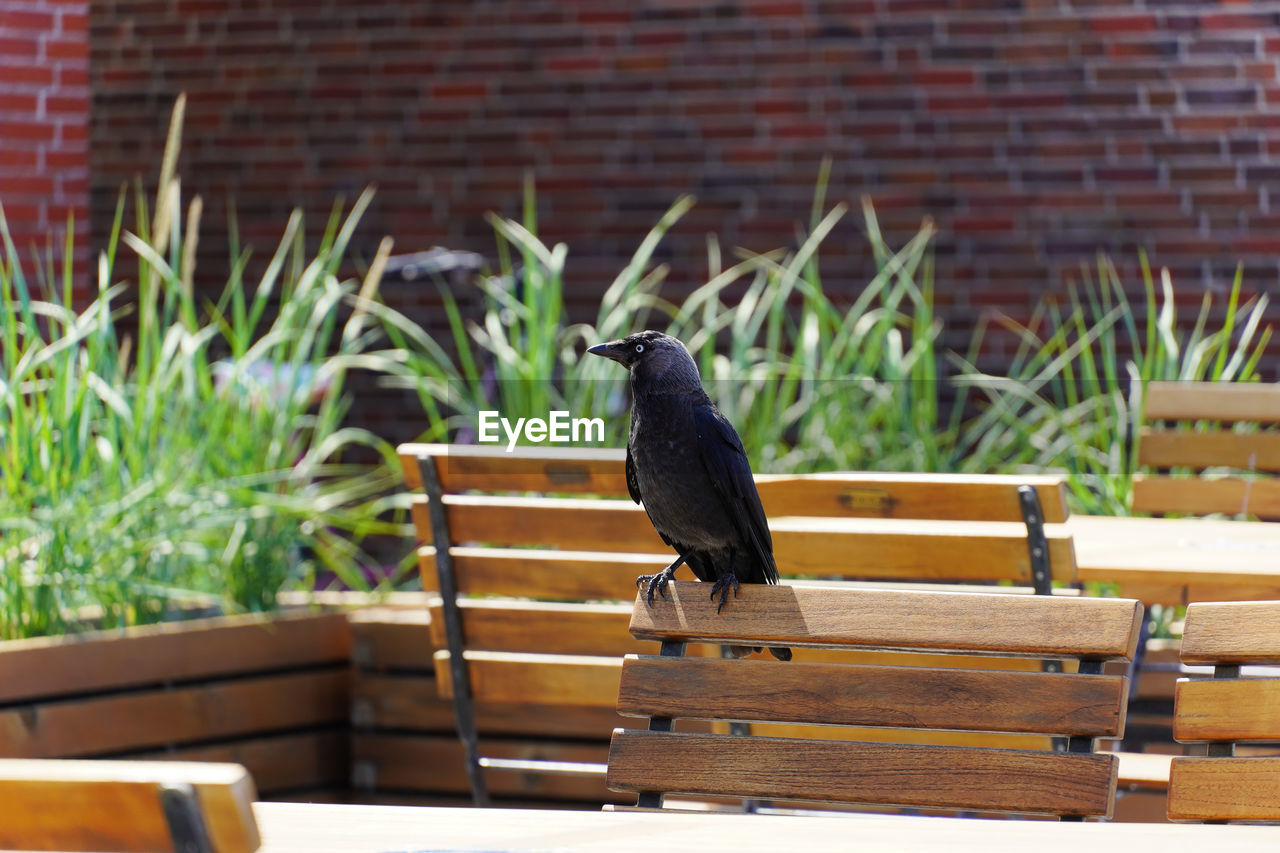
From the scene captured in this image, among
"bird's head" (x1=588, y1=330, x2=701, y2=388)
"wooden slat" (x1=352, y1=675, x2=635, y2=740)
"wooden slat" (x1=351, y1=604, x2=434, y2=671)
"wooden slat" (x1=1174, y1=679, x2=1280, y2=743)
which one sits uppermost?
"bird's head" (x1=588, y1=330, x2=701, y2=388)

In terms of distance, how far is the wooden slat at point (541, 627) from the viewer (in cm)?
216

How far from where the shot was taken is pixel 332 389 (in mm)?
2855

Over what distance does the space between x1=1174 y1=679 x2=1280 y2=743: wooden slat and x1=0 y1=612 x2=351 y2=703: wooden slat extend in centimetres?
183

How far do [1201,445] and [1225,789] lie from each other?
182 cm

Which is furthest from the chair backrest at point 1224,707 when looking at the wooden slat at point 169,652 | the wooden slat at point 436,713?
the wooden slat at point 169,652

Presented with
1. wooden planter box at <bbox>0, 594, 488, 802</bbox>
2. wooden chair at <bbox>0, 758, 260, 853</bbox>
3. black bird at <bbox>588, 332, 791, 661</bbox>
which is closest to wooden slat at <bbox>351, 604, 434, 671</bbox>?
wooden planter box at <bbox>0, 594, 488, 802</bbox>

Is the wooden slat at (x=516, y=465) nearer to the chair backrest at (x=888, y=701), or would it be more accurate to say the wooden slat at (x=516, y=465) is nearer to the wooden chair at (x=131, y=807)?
the chair backrest at (x=888, y=701)

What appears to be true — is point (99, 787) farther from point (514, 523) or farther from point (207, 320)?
point (207, 320)

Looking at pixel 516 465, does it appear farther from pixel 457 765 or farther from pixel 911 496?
pixel 457 765

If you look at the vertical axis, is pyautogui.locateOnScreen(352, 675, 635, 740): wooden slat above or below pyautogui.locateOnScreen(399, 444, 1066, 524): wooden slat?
below

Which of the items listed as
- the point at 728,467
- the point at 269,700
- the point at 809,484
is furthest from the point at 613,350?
the point at 269,700

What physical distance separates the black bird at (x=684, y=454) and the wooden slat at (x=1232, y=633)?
0.39m

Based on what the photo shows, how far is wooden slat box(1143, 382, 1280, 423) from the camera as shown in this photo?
2.86m

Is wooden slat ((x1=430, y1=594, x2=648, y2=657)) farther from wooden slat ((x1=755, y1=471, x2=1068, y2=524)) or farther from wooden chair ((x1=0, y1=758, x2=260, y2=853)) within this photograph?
wooden chair ((x1=0, y1=758, x2=260, y2=853))
